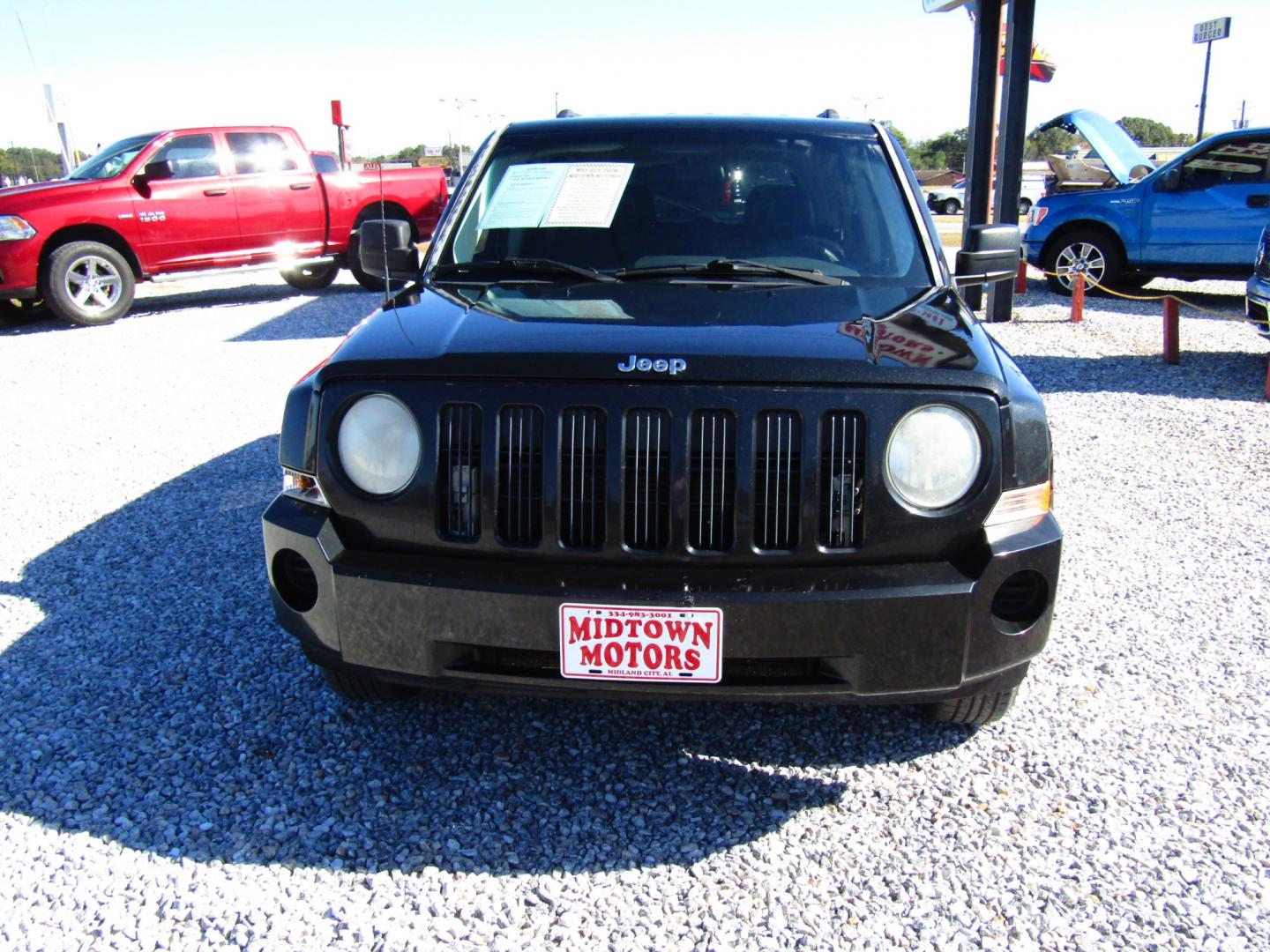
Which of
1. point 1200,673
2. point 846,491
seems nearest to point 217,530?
point 846,491

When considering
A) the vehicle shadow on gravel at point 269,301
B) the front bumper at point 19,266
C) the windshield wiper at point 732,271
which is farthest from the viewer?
the vehicle shadow on gravel at point 269,301

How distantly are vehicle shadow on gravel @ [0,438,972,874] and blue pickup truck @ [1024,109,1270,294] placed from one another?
992 centimetres

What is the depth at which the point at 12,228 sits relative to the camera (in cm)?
986

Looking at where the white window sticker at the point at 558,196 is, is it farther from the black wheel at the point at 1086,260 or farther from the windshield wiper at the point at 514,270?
the black wheel at the point at 1086,260

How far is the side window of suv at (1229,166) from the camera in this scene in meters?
10.4

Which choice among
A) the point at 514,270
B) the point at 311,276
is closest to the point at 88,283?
the point at 311,276

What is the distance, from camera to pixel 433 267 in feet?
10.8

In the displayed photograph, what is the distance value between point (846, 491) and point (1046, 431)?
0.55m

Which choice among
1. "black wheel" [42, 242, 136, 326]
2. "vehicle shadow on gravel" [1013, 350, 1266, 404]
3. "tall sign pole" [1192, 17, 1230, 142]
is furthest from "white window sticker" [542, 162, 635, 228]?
"tall sign pole" [1192, 17, 1230, 142]

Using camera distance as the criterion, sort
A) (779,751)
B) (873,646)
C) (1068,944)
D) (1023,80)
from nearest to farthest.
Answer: (1068,944)
(873,646)
(779,751)
(1023,80)

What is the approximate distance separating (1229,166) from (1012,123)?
2619mm

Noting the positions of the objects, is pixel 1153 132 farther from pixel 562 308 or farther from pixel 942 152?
pixel 562 308

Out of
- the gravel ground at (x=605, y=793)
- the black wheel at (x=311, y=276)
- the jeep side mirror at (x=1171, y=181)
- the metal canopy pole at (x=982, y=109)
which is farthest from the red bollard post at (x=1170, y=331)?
the black wheel at (x=311, y=276)

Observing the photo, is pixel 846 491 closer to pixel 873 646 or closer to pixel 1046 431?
pixel 873 646
